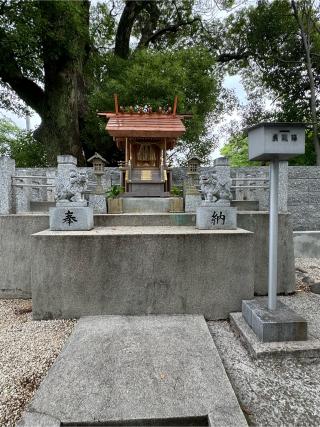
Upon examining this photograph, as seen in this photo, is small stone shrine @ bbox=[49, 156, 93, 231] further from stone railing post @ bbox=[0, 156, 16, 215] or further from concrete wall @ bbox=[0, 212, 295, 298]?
stone railing post @ bbox=[0, 156, 16, 215]

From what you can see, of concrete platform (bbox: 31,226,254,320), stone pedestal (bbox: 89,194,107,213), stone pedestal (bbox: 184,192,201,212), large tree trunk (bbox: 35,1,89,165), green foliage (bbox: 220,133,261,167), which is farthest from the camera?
green foliage (bbox: 220,133,261,167)

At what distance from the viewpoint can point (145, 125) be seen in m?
7.04

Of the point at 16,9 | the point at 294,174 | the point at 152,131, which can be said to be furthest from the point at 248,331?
the point at 16,9

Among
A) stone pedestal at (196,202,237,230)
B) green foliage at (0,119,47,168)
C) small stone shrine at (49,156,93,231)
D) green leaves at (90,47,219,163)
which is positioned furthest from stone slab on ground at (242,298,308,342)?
green foliage at (0,119,47,168)

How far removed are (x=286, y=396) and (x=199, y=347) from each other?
37.8 inches

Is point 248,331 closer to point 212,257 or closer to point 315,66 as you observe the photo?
point 212,257

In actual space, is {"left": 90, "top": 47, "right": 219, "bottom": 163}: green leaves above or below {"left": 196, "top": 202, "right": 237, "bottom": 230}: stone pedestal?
above

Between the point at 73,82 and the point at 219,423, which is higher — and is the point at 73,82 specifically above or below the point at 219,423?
above

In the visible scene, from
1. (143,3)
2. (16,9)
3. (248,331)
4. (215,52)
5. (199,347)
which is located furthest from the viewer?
(215,52)

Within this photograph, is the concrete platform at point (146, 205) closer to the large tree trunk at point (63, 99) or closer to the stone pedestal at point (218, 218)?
the stone pedestal at point (218, 218)

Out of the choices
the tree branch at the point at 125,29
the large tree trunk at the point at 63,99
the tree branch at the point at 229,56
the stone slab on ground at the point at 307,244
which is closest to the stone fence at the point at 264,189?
the stone slab on ground at the point at 307,244

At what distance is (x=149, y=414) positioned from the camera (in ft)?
6.61

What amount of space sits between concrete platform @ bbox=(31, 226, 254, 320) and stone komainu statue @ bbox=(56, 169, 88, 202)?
30.3 inches

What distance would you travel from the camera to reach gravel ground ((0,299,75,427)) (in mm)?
2266
